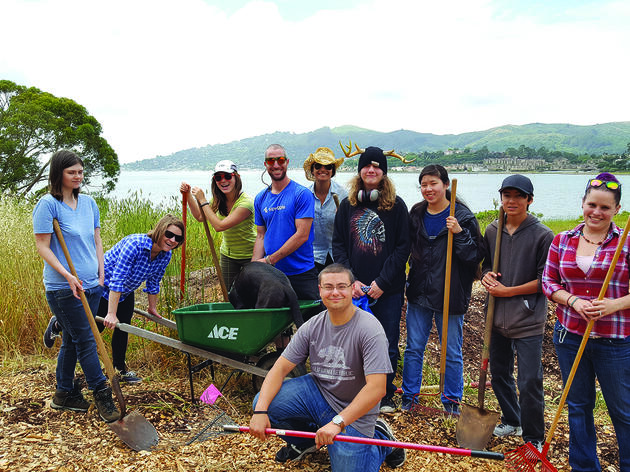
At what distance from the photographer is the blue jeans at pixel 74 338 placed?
3.11m

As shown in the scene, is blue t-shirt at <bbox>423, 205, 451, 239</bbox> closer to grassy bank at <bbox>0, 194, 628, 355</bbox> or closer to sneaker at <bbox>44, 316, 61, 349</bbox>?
grassy bank at <bbox>0, 194, 628, 355</bbox>

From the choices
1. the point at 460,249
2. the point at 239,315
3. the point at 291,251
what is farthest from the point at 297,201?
the point at 460,249

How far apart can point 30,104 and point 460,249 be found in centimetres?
1662

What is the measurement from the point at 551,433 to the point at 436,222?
4.96 feet

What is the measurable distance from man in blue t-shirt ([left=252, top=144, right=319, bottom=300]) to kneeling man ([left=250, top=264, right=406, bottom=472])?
108 cm

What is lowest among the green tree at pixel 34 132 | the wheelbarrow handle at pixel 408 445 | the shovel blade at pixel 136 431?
the shovel blade at pixel 136 431

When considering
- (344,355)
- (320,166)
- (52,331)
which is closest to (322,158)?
(320,166)

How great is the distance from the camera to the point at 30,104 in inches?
603

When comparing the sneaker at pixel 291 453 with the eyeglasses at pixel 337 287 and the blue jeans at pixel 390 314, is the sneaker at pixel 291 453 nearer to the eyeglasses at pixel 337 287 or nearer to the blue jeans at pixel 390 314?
the blue jeans at pixel 390 314

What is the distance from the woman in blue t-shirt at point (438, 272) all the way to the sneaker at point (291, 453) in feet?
3.27

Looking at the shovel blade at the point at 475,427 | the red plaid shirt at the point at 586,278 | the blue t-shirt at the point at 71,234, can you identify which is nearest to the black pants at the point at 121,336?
the blue t-shirt at the point at 71,234

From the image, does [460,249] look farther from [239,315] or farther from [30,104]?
[30,104]

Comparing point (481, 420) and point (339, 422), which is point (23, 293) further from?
point (481, 420)

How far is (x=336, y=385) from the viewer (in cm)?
255
